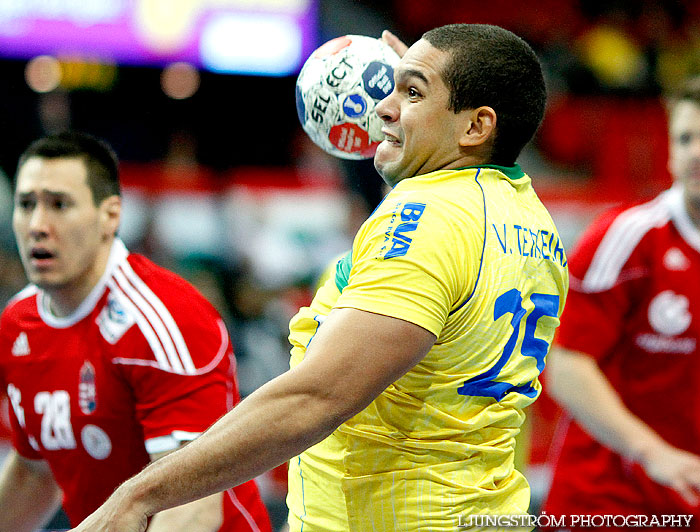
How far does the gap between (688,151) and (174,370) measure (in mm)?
2291

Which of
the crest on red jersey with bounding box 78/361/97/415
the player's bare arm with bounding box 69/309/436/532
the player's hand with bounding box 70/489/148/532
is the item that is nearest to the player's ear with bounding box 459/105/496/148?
the player's bare arm with bounding box 69/309/436/532

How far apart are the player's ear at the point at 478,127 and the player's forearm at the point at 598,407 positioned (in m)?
1.77

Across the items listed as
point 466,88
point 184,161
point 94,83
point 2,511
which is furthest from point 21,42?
point 466,88

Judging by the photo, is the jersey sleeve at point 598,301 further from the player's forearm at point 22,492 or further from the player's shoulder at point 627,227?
the player's forearm at point 22,492

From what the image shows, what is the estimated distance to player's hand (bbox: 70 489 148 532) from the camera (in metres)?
1.77

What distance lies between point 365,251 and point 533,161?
12.6 metres

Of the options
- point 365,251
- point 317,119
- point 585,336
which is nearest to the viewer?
point 365,251

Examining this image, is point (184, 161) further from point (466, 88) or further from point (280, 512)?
point (466, 88)

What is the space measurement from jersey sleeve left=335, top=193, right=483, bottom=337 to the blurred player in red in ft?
6.18

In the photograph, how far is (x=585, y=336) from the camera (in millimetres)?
3734

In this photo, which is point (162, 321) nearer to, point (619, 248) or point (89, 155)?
point (89, 155)

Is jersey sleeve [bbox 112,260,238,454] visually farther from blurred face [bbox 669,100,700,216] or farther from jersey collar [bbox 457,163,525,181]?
blurred face [bbox 669,100,700,216]

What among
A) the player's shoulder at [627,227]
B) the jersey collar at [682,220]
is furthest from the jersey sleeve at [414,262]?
the jersey collar at [682,220]

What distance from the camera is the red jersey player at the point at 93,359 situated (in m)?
2.77
